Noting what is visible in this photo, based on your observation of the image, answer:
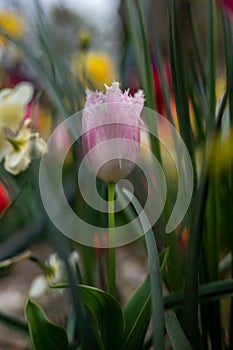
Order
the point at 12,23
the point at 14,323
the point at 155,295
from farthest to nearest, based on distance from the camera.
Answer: the point at 12,23
the point at 14,323
the point at 155,295

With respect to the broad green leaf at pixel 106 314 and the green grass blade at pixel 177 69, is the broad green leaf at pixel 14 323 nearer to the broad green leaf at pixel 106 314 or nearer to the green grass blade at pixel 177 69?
the broad green leaf at pixel 106 314

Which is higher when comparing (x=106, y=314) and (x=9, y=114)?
(x=9, y=114)

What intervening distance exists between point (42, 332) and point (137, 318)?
60mm

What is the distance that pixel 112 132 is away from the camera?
323 mm

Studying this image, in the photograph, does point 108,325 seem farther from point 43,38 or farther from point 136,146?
point 43,38

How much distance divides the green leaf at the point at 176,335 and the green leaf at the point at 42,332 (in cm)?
7

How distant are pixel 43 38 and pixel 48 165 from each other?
11cm

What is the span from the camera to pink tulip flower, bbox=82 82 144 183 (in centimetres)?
32

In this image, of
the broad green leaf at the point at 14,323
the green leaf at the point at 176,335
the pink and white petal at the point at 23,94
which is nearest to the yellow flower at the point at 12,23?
the pink and white petal at the point at 23,94

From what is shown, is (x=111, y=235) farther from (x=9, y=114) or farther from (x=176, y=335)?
(x=9, y=114)

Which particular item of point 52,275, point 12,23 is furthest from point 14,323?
point 12,23

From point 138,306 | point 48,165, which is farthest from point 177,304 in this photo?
point 48,165

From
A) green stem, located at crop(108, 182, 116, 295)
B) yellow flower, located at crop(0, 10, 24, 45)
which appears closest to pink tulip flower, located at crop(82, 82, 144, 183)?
green stem, located at crop(108, 182, 116, 295)

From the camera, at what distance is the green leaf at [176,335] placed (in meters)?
0.32
